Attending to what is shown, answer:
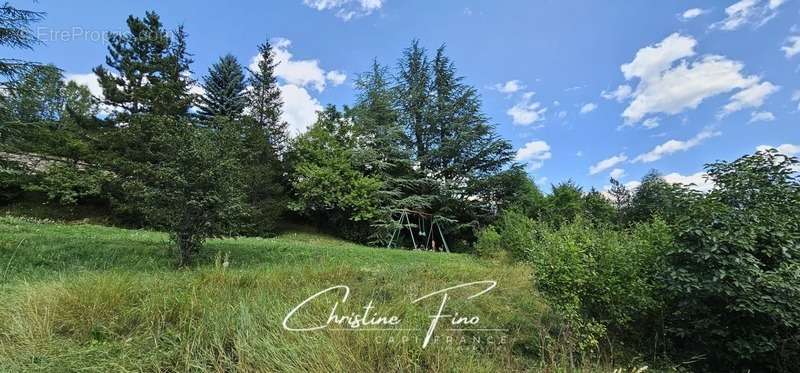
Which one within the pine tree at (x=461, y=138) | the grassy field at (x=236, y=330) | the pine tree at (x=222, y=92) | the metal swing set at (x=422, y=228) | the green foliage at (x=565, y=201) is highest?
the pine tree at (x=222, y=92)

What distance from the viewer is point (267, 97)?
2361 centimetres

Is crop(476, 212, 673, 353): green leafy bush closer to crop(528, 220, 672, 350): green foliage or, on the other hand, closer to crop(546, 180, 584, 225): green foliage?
crop(528, 220, 672, 350): green foliage

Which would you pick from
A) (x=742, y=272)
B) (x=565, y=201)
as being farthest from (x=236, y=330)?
(x=565, y=201)

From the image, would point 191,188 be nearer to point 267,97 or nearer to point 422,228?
point 422,228

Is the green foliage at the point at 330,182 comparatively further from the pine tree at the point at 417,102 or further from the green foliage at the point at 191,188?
the green foliage at the point at 191,188

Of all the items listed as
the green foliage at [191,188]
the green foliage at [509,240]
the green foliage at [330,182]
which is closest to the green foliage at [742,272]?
the green foliage at [509,240]

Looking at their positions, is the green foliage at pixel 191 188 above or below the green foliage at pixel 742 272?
above

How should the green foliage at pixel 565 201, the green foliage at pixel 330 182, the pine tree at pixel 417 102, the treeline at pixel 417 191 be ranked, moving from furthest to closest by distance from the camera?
1. the pine tree at pixel 417 102
2. the green foliage at pixel 565 201
3. the green foliage at pixel 330 182
4. the treeline at pixel 417 191

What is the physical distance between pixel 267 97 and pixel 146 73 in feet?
22.6

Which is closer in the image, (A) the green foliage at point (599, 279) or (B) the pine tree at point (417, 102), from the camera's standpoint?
(A) the green foliage at point (599, 279)

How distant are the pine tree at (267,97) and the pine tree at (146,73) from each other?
459 cm

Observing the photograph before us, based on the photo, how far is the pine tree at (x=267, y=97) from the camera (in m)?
22.4

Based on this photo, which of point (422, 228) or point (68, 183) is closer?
point (68, 183)

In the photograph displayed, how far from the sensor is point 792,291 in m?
3.07
